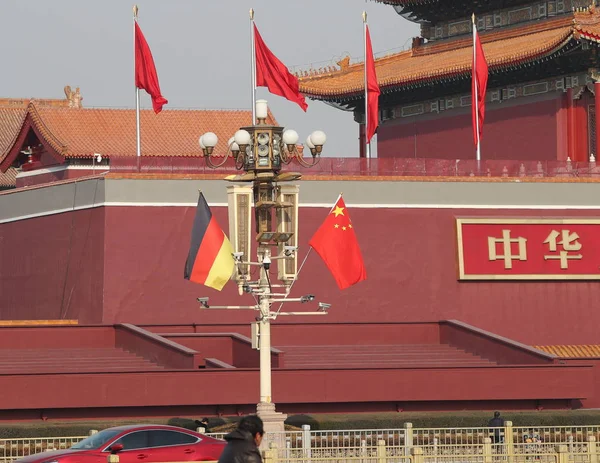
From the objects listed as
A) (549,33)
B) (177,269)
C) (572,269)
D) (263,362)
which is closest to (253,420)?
(263,362)

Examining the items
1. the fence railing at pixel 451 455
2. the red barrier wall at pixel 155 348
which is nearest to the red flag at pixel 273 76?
the red barrier wall at pixel 155 348

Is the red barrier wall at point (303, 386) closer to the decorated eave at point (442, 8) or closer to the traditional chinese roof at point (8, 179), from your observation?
the decorated eave at point (442, 8)

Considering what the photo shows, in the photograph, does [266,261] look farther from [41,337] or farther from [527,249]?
[527,249]

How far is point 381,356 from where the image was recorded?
1288 inches

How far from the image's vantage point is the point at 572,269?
36094 mm

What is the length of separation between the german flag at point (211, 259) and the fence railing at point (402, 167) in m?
9.75

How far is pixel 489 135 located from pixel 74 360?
46.8ft

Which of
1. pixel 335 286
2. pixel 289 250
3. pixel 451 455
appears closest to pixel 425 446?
pixel 451 455

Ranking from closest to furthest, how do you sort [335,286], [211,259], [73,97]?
[211,259] < [335,286] < [73,97]

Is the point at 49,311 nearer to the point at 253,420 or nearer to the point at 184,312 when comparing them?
the point at 184,312

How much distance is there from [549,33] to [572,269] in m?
6.83

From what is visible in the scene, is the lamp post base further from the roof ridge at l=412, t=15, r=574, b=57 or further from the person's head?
the roof ridge at l=412, t=15, r=574, b=57

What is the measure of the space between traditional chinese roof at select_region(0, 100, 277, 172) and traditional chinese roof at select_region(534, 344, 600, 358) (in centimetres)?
1254

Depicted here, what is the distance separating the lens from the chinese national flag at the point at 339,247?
26172mm
